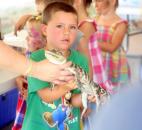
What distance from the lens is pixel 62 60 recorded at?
1.01 m

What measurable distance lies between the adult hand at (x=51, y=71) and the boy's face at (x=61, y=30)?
1.00 ft

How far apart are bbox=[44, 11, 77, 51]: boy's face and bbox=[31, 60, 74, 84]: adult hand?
30 cm

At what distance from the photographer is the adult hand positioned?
957 millimetres

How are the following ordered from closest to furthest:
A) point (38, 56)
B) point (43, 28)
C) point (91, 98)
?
point (91, 98) < point (38, 56) < point (43, 28)

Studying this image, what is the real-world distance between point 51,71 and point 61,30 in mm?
370

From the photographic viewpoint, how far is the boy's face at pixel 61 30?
50.4 inches

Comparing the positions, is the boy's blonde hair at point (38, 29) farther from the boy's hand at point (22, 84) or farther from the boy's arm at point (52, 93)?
the boy's arm at point (52, 93)

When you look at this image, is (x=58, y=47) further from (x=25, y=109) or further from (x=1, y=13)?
(x=1, y=13)

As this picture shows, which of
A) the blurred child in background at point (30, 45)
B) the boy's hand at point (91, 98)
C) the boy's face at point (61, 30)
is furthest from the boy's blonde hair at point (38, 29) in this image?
the boy's hand at point (91, 98)

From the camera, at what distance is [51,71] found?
96 cm

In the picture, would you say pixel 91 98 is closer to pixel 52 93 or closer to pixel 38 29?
pixel 52 93

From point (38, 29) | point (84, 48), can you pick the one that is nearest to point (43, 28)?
point (38, 29)

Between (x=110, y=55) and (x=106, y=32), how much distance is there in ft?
0.54

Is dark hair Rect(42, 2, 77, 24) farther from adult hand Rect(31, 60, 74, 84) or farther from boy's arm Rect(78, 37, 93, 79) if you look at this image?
adult hand Rect(31, 60, 74, 84)
